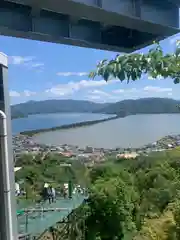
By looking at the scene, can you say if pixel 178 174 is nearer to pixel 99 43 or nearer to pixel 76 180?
pixel 76 180

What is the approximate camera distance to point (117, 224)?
326 inches

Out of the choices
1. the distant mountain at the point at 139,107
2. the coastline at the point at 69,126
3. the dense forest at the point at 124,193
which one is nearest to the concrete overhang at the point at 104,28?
the dense forest at the point at 124,193

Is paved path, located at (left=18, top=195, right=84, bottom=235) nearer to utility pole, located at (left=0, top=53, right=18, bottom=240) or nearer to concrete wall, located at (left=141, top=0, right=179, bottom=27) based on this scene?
utility pole, located at (left=0, top=53, right=18, bottom=240)

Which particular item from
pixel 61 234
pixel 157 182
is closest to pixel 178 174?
pixel 157 182

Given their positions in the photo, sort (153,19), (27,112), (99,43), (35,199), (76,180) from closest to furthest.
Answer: (153,19) < (99,43) < (35,199) < (27,112) < (76,180)

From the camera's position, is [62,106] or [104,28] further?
[62,106]

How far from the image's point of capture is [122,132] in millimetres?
10789

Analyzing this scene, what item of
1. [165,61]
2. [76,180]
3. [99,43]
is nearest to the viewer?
[165,61]

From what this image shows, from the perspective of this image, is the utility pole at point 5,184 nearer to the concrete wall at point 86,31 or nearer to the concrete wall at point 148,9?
the concrete wall at point 86,31

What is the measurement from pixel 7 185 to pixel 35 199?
4.00 meters

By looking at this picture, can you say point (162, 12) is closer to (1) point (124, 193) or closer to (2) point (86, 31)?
(2) point (86, 31)

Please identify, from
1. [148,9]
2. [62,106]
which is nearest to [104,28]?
[148,9]

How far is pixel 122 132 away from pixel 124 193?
249cm

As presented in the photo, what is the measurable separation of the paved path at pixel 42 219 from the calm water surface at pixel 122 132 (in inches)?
123
